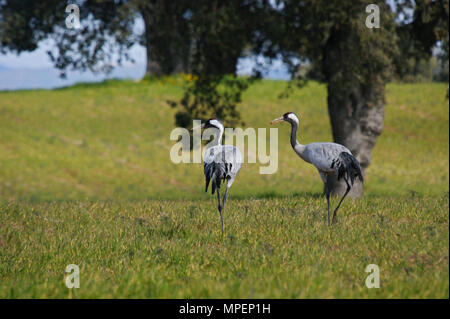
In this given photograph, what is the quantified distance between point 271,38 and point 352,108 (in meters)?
3.66

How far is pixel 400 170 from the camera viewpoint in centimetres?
3344

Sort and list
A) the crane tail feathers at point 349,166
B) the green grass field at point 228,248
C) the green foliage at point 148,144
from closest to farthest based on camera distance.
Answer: the green grass field at point 228,248 → the crane tail feathers at point 349,166 → the green foliage at point 148,144

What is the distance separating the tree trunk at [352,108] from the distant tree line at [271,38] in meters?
0.03

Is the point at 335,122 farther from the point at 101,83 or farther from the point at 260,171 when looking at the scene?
the point at 101,83

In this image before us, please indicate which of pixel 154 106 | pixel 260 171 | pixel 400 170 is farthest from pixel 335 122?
pixel 154 106

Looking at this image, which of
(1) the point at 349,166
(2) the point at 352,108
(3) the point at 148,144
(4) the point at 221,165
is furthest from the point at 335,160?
(3) the point at 148,144

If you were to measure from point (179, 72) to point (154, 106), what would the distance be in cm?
431

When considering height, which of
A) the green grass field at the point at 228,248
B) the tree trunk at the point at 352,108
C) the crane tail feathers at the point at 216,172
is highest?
the tree trunk at the point at 352,108

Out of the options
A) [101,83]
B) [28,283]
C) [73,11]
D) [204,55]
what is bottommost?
[28,283]

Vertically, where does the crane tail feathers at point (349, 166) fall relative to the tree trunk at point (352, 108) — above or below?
below

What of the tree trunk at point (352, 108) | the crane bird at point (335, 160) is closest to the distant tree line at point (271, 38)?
the tree trunk at point (352, 108)

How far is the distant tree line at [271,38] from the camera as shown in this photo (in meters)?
16.8

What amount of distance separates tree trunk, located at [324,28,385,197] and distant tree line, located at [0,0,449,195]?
0.03 meters

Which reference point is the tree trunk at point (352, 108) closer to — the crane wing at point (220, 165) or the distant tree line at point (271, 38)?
the distant tree line at point (271, 38)
